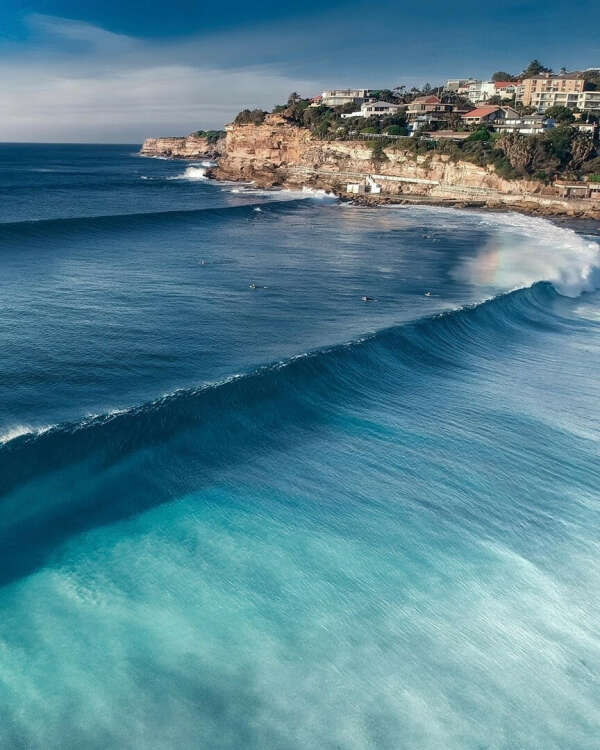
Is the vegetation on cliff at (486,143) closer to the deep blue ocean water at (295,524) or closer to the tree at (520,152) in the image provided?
the tree at (520,152)

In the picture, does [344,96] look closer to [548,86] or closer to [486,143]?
[548,86]

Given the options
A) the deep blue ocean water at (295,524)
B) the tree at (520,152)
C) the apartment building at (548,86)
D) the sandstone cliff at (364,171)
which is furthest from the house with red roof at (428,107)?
the deep blue ocean water at (295,524)

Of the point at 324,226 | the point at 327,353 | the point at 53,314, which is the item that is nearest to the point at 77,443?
the point at 327,353

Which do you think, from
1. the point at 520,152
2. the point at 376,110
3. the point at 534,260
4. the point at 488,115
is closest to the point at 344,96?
the point at 376,110

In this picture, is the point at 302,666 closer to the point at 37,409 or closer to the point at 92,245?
the point at 37,409

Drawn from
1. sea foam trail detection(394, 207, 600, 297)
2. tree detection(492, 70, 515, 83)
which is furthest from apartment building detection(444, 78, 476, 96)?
sea foam trail detection(394, 207, 600, 297)
